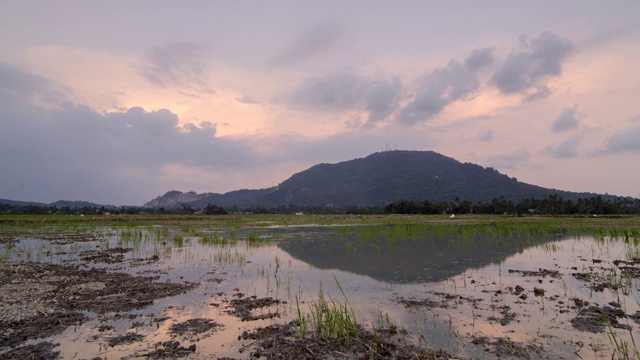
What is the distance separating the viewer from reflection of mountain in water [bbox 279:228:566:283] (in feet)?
34.9

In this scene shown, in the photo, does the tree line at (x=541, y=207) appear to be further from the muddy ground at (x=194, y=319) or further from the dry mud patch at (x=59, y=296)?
the dry mud patch at (x=59, y=296)

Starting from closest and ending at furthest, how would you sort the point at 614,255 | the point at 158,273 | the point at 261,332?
the point at 261,332
the point at 158,273
the point at 614,255

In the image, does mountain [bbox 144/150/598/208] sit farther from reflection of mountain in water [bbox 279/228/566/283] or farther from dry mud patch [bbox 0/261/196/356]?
dry mud patch [bbox 0/261/196/356]

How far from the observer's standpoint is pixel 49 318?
21.4 feet

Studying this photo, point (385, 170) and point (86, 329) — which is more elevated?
point (385, 170)

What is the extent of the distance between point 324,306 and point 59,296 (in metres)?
6.21

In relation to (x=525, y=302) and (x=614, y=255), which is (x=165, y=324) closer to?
(x=525, y=302)

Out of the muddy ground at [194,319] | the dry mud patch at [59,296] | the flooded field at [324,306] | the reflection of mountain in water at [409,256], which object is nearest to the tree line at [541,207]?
the reflection of mountain in water at [409,256]

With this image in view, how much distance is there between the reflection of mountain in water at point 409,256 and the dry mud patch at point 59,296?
529cm

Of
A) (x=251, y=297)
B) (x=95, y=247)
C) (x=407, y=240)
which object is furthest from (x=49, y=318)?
(x=407, y=240)

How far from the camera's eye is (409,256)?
532 inches

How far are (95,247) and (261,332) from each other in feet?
51.8

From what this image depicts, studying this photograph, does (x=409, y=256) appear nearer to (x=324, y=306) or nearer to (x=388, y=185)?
(x=324, y=306)

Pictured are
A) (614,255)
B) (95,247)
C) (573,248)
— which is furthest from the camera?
(95,247)
